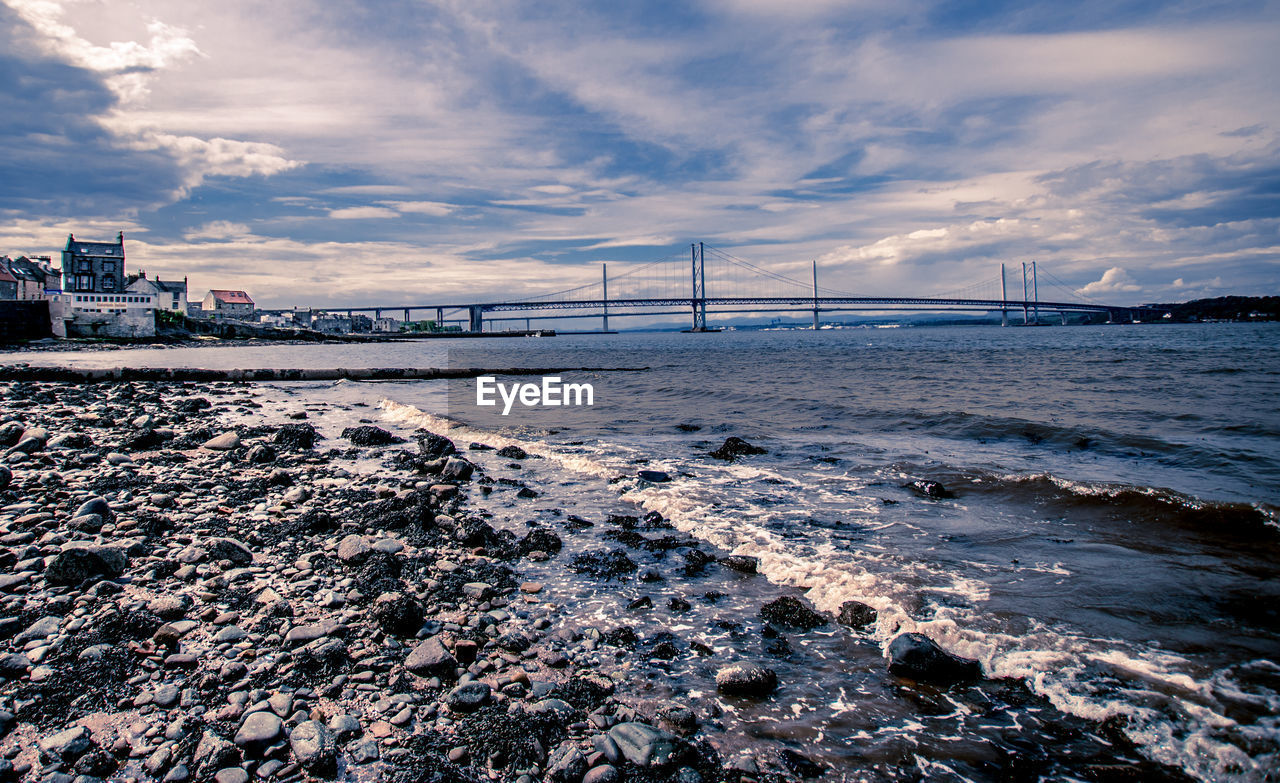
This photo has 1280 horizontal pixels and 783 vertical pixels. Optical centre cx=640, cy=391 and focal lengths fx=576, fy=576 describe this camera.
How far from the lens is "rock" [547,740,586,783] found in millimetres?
2666

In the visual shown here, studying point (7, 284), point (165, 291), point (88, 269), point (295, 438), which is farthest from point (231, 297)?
point (295, 438)

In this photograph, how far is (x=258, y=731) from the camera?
2771 mm

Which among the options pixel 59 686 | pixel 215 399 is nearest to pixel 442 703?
pixel 59 686

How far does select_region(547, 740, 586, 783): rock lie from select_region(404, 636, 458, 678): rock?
3.25 feet

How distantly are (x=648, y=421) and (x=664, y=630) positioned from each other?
11331 mm

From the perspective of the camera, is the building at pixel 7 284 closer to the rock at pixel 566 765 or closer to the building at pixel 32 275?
the building at pixel 32 275

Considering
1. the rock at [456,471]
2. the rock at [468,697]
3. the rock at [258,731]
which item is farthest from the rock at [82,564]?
the rock at [456,471]

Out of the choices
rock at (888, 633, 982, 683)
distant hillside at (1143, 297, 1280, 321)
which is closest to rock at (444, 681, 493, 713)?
rock at (888, 633, 982, 683)

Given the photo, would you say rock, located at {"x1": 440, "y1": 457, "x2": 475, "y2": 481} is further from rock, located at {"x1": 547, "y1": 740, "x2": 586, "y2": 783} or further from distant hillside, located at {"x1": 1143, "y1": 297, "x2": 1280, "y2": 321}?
distant hillside, located at {"x1": 1143, "y1": 297, "x2": 1280, "y2": 321}

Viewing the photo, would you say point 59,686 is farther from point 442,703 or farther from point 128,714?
point 442,703

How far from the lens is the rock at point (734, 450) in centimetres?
1053

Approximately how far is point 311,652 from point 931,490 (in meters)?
7.54

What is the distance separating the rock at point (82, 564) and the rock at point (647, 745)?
4.22m

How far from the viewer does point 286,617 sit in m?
4.00
